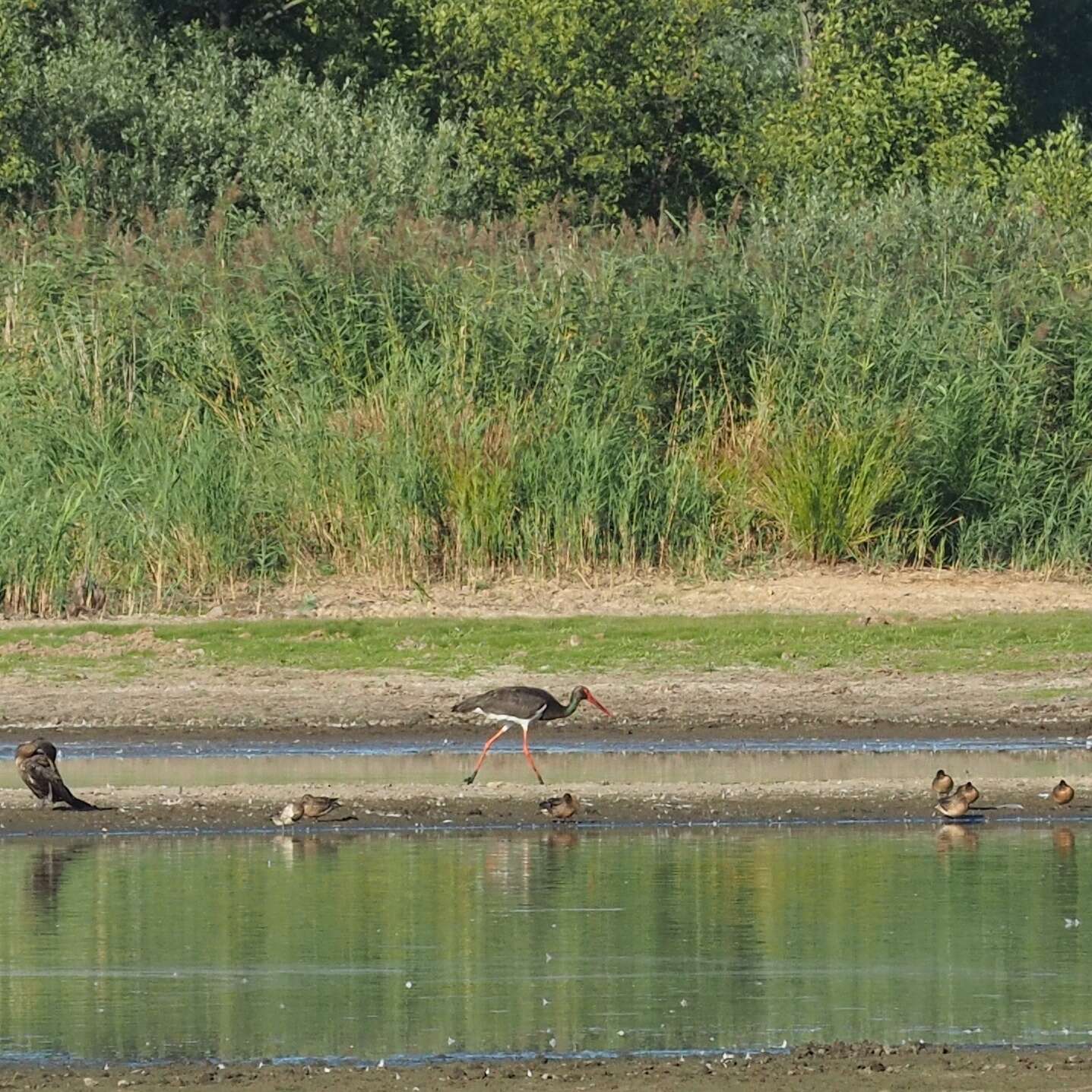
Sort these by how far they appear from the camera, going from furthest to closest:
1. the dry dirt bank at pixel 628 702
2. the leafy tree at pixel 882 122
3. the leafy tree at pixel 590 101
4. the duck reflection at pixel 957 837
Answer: the leafy tree at pixel 882 122, the leafy tree at pixel 590 101, the dry dirt bank at pixel 628 702, the duck reflection at pixel 957 837

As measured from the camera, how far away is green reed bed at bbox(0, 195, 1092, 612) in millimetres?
18641

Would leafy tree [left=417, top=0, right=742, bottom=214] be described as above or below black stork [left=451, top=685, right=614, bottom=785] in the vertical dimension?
above

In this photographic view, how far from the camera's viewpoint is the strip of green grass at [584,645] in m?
16.5

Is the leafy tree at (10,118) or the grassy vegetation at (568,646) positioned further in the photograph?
the leafy tree at (10,118)

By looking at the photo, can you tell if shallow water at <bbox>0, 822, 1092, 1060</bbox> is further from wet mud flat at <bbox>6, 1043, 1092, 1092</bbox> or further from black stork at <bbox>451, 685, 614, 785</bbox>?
black stork at <bbox>451, 685, 614, 785</bbox>

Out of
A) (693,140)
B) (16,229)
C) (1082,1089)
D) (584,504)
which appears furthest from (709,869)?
(693,140)

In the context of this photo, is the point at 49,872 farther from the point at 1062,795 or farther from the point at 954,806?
the point at 1062,795

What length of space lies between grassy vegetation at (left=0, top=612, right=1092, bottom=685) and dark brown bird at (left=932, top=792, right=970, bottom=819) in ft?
14.4

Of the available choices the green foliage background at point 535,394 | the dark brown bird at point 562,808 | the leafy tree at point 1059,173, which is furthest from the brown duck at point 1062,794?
the leafy tree at point 1059,173

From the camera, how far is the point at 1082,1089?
6957 mm

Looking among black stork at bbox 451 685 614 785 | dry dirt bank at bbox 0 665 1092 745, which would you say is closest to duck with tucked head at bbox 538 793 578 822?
black stork at bbox 451 685 614 785

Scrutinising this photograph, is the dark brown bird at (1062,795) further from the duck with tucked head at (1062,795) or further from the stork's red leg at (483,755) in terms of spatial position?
the stork's red leg at (483,755)

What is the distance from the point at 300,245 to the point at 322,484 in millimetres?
2515

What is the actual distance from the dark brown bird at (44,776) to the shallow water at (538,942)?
1.09ft
